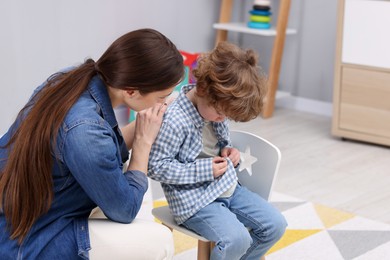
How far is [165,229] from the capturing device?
145 cm

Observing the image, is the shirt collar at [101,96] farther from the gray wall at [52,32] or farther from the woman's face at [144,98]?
the gray wall at [52,32]

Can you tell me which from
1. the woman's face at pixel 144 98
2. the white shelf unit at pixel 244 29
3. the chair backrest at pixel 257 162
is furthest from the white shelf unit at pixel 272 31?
the woman's face at pixel 144 98

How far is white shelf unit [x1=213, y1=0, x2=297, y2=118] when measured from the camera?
369 cm

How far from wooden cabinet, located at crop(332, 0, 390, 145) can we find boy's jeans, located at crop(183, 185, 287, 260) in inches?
67.0

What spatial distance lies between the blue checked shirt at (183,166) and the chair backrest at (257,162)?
0.33 ft

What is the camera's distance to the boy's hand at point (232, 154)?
65.6 inches

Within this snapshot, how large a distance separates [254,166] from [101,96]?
1.70ft

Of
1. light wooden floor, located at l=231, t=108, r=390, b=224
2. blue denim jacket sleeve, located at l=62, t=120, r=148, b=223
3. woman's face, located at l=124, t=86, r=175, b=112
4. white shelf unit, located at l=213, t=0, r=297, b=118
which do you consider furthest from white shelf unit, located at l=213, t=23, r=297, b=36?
blue denim jacket sleeve, located at l=62, t=120, r=148, b=223

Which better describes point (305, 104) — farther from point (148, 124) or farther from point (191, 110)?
point (148, 124)

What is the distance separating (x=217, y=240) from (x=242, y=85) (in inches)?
14.1

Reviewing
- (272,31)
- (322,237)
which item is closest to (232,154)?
(322,237)

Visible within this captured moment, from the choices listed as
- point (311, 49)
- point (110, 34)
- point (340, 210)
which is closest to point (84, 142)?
point (340, 210)

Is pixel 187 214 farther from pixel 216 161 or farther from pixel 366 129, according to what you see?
pixel 366 129

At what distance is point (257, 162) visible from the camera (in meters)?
1.71
